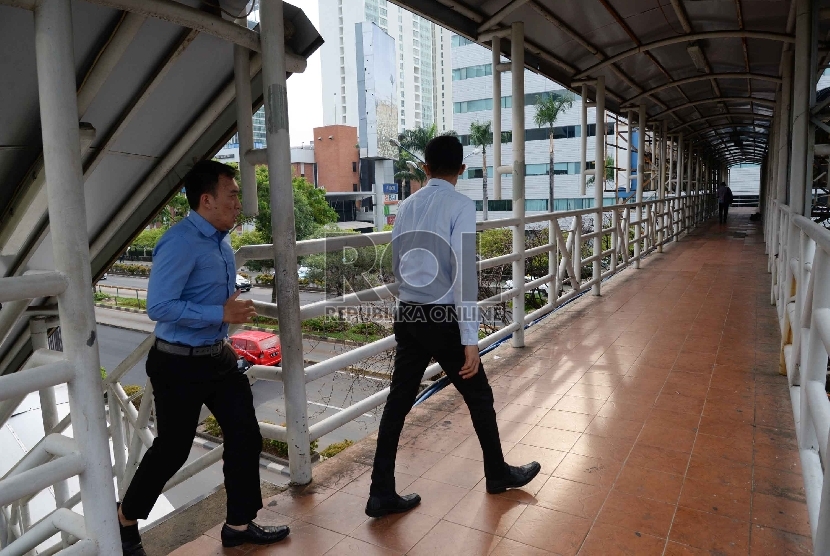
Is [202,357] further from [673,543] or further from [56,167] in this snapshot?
[673,543]

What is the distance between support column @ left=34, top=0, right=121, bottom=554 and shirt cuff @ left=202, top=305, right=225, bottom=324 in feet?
1.36

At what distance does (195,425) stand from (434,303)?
107 cm

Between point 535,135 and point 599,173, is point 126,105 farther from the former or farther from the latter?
point 535,135

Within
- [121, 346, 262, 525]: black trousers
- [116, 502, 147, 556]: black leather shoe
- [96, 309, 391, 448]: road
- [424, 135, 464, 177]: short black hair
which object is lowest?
[96, 309, 391, 448]: road

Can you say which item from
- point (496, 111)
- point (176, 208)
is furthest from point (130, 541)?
point (176, 208)

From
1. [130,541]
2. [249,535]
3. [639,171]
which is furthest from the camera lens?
[639,171]

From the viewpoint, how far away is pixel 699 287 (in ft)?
26.8

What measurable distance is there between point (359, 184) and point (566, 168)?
16865mm

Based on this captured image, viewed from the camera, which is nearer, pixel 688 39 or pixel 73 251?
pixel 73 251

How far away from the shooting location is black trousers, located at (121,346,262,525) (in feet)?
7.22

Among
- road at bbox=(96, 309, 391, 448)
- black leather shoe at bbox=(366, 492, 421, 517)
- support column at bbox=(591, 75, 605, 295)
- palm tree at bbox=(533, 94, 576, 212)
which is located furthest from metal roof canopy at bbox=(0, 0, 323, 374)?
palm tree at bbox=(533, 94, 576, 212)

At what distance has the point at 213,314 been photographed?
7.04 feet

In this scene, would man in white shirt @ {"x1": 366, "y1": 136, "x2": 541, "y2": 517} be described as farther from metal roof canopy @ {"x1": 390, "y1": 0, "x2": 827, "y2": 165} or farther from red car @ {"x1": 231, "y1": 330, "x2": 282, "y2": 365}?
red car @ {"x1": 231, "y1": 330, "x2": 282, "y2": 365}

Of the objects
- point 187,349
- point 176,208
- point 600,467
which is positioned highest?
point 176,208
